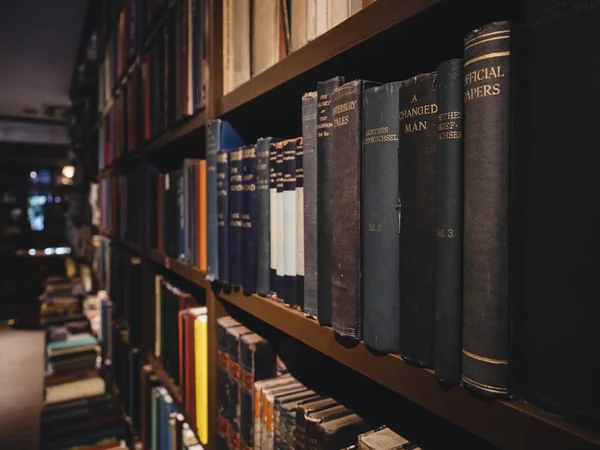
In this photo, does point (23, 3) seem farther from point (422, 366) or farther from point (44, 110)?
point (44, 110)

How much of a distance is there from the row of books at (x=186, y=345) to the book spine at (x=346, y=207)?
64cm

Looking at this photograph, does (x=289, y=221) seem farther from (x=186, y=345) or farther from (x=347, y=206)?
(x=186, y=345)

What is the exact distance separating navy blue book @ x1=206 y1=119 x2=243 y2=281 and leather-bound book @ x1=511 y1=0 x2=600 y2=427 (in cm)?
71

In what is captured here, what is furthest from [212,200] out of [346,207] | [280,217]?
[346,207]

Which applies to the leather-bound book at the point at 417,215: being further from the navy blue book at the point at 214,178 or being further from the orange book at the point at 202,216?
the orange book at the point at 202,216

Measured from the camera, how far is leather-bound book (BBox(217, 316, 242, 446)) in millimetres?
950

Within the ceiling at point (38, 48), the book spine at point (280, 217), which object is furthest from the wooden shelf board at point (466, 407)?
the ceiling at point (38, 48)

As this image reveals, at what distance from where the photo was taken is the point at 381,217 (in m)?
0.50

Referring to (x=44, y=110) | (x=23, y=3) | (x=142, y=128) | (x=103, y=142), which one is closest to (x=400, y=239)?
(x=142, y=128)

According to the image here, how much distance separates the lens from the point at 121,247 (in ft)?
7.73

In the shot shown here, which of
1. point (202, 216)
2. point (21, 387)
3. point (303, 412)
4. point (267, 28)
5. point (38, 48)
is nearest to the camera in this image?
point (303, 412)

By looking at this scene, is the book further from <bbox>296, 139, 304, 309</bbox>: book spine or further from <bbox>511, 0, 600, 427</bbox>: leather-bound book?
<bbox>511, 0, 600, 427</bbox>: leather-bound book

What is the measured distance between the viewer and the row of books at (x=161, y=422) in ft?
4.18

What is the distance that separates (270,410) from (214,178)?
503 mm
